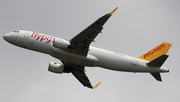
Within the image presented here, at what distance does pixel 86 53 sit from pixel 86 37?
125 inches

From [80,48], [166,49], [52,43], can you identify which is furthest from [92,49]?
[166,49]

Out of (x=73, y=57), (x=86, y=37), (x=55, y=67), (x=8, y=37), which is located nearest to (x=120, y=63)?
(x=86, y=37)

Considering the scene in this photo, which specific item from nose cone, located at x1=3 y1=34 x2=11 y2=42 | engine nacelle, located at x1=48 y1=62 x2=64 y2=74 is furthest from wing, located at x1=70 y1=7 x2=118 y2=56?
nose cone, located at x1=3 y1=34 x2=11 y2=42

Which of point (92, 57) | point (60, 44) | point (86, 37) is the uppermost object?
point (86, 37)

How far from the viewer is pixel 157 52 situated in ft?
222

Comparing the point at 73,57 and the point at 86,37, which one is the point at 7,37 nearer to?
the point at 73,57

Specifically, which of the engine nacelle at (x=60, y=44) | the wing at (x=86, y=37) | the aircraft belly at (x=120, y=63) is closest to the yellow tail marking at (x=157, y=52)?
the aircraft belly at (x=120, y=63)

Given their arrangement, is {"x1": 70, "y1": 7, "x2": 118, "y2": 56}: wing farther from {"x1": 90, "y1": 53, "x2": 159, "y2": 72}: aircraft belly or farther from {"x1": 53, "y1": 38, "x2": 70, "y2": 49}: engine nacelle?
{"x1": 90, "y1": 53, "x2": 159, "y2": 72}: aircraft belly

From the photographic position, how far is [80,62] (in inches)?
2557

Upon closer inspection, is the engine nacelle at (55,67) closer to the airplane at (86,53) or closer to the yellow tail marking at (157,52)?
the airplane at (86,53)

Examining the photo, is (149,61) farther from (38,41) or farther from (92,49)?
(38,41)

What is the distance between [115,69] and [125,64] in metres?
1.94

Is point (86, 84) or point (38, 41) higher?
point (38, 41)

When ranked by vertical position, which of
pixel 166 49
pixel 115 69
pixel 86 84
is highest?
pixel 166 49
